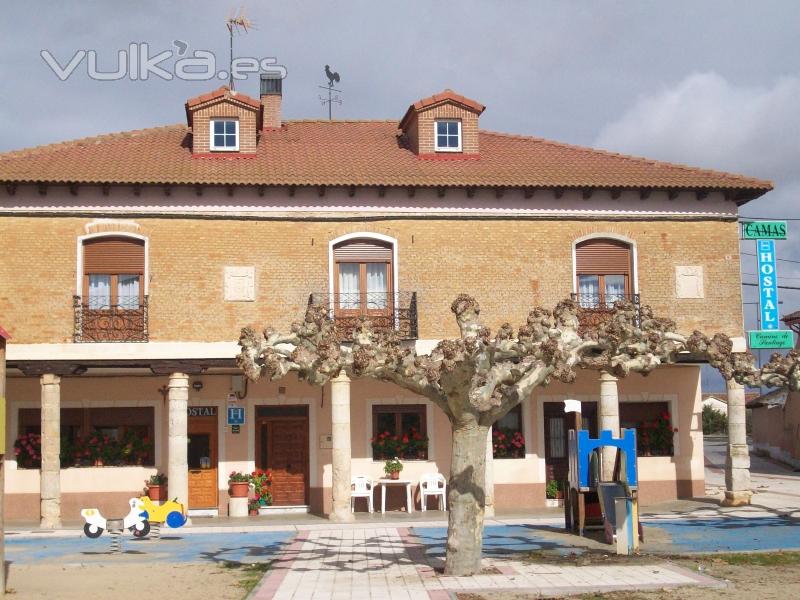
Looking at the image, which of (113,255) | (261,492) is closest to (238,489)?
(261,492)

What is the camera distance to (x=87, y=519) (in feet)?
53.6

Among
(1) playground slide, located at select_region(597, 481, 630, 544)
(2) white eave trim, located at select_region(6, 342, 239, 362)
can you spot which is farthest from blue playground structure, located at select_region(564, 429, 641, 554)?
(2) white eave trim, located at select_region(6, 342, 239, 362)

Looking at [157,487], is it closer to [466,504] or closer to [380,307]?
[380,307]

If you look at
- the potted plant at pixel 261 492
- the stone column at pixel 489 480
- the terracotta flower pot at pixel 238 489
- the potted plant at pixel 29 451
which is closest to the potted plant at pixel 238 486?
the terracotta flower pot at pixel 238 489

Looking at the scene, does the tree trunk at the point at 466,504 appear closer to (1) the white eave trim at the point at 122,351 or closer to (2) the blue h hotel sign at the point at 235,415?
(1) the white eave trim at the point at 122,351

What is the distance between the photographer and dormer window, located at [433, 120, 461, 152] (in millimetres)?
24031

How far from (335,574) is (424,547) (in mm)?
3019

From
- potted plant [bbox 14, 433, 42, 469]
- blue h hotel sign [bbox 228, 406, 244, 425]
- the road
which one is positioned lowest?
the road

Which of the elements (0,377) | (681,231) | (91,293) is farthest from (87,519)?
(681,231)

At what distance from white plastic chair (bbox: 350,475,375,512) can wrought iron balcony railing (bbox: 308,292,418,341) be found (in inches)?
139

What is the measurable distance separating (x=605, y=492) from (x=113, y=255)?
1179 cm

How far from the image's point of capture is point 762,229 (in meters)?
22.8

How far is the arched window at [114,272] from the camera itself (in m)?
21.4

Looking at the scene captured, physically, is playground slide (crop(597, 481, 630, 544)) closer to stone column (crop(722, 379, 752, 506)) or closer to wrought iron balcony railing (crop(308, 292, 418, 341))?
wrought iron balcony railing (crop(308, 292, 418, 341))
